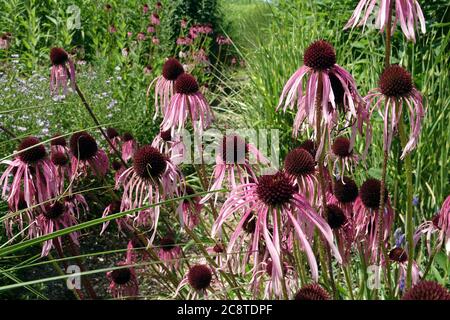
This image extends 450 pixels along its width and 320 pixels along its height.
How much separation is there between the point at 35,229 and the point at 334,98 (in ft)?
3.34

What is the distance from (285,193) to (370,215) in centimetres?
55

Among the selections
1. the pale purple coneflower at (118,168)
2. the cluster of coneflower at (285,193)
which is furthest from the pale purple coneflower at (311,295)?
the pale purple coneflower at (118,168)

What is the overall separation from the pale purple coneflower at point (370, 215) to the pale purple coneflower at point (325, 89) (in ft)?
0.80

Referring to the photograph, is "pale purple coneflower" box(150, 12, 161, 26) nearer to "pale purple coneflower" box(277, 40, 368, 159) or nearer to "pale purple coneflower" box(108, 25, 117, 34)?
"pale purple coneflower" box(108, 25, 117, 34)

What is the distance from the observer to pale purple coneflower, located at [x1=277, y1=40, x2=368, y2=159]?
1254 mm

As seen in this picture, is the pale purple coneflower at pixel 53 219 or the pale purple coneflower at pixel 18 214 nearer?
the pale purple coneflower at pixel 18 214

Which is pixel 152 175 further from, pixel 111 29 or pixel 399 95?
pixel 111 29

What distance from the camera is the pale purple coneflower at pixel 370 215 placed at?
148 centimetres

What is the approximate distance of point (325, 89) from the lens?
4.13ft

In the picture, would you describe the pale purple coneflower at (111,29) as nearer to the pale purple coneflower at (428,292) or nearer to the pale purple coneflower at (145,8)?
the pale purple coneflower at (145,8)

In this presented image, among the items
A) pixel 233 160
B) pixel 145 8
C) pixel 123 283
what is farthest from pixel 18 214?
pixel 145 8

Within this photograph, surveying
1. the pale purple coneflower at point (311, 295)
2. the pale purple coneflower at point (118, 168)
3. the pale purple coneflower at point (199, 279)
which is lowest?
the pale purple coneflower at point (199, 279)
